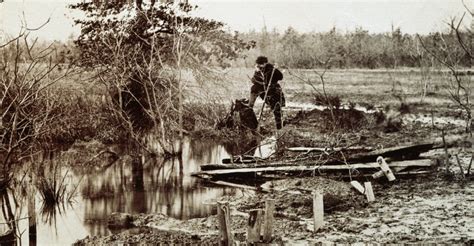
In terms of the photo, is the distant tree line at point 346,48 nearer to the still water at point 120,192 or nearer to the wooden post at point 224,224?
the still water at point 120,192

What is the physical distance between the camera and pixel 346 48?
13.5 meters

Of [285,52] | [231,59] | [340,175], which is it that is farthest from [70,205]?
[285,52]

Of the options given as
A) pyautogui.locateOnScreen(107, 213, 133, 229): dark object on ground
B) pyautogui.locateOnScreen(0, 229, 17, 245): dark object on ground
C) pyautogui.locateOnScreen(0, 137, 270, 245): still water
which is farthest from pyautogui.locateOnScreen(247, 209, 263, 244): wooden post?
pyautogui.locateOnScreen(0, 229, 17, 245): dark object on ground

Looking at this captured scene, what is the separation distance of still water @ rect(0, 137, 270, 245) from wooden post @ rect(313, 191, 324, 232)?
2.22 m

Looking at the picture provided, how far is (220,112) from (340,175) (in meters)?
4.66

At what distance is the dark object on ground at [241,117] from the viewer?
12102 mm

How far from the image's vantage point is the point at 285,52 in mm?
13266

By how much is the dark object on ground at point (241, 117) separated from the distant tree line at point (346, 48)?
4.33 feet

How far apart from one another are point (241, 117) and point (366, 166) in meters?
4.31

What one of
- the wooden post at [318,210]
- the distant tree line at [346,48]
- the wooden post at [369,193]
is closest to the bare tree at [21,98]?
the wooden post at [318,210]

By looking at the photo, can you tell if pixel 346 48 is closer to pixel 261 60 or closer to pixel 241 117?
pixel 261 60

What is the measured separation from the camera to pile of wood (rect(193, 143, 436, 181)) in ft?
27.9

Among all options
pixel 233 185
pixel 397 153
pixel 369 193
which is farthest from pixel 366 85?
pixel 369 193

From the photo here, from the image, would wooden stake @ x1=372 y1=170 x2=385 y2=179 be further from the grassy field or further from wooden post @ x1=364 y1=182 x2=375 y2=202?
the grassy field
